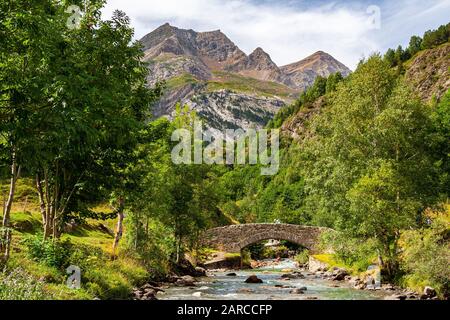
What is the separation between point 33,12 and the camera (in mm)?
13219

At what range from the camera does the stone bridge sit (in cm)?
7312

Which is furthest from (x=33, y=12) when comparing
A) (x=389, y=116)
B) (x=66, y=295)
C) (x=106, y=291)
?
(x=389, y=116)

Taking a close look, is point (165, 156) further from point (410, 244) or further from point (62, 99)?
point (62, 99)

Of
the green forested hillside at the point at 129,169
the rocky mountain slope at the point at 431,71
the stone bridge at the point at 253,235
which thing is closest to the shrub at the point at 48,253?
the green forested hillside at the point at 129,169

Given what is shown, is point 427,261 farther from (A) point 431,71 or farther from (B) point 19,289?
(A) point 431,71

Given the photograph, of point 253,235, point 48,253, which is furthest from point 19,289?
point 253,235

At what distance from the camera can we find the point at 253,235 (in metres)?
74.0

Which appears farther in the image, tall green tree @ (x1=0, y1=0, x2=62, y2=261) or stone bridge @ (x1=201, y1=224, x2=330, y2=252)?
stone bridge @ (x1=201, y1=224, x2=330, y2=252)

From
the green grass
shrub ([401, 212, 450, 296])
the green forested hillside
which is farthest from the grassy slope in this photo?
the green grass

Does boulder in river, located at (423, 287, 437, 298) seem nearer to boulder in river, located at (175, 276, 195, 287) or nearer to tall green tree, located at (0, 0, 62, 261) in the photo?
boulder in river, located at (175, 276, 195, 287)

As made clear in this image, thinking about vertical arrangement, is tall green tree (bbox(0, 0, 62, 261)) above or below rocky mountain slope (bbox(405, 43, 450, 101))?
below

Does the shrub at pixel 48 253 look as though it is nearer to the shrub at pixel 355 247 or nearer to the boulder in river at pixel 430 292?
the boulder in river at pixel 430 292
